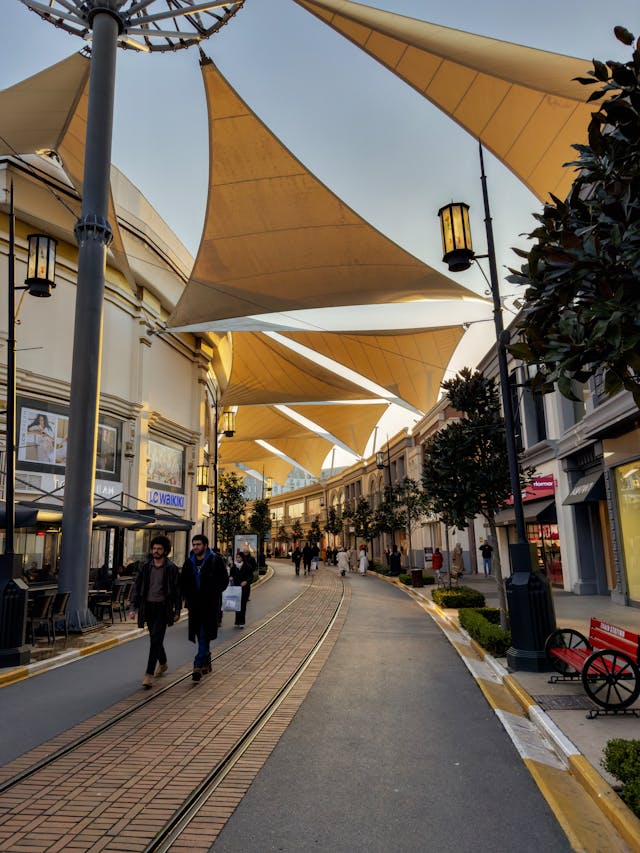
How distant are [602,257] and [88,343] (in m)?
12.4

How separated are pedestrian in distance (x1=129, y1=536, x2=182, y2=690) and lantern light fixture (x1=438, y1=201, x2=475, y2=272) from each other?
583 centimetres

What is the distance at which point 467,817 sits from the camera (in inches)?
152

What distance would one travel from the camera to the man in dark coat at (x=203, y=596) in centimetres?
796

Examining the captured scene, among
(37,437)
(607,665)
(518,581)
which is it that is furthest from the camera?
(37,437)

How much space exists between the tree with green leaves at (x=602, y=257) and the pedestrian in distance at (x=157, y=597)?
5.73 m

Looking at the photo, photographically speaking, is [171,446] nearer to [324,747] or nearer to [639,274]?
[324,747]

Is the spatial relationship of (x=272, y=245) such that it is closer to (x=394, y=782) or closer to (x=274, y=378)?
(x=274, y=378)

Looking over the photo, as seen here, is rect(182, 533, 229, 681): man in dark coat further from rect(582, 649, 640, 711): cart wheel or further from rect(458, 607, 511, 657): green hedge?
rect(582, 649, 640, 711): cart wheel

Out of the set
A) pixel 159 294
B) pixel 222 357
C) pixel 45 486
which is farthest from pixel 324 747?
pixel 222 357

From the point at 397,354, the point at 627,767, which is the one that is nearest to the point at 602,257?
the point at 627,767

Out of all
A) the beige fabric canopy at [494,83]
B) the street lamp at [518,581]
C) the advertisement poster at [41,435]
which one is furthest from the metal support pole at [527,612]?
the advertisement poster at [41,435]

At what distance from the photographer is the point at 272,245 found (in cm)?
2206

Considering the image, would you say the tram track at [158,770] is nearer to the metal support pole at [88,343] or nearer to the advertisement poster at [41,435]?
the metal support pole at [88,343]

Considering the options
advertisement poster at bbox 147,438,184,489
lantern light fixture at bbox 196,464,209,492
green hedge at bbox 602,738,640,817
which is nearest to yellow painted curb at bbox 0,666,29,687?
green hedge at bbox 602,738,640,817
